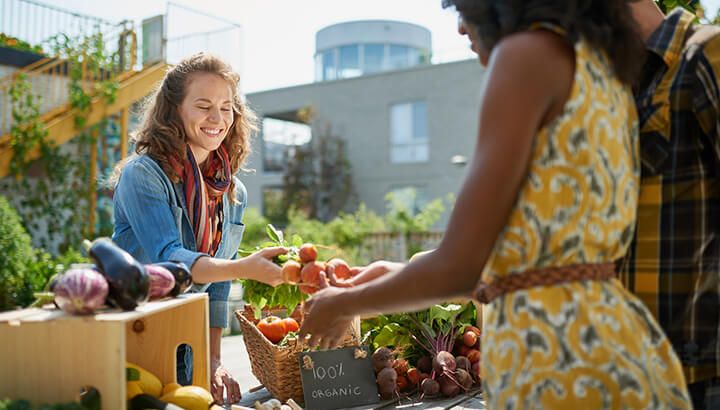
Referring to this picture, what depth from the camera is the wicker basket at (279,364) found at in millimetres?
2270

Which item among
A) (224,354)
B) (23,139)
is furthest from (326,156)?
(224,354)

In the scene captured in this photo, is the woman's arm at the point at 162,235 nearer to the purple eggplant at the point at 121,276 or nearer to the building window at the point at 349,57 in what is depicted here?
the purple eggplant at the point at 121,276

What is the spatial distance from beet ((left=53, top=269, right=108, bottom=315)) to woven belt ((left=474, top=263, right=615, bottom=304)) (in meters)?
0.80

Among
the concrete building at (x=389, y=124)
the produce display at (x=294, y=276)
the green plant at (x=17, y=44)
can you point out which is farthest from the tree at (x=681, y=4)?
the concrete building at (x=389, y=124)

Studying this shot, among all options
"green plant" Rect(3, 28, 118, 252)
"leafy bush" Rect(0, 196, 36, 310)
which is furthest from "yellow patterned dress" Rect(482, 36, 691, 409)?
"green plant" Rect(3, 28, 118, 252)

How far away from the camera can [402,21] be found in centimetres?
2756

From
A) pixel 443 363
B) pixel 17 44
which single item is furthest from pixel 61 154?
pixel 443 363

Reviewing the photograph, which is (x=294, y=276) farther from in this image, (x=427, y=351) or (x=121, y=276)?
(x=427, y=351)

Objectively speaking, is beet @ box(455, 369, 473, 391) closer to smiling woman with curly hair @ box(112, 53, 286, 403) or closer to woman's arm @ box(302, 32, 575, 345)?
smiling woman with curly hair @ box(112, 53, 286, 403)

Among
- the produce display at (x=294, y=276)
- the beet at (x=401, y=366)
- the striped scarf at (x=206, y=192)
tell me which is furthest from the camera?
the beet at (x=401, y=366)

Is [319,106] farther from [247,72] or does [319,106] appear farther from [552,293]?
[552,293]

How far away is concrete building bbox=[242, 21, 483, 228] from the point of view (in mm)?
18719

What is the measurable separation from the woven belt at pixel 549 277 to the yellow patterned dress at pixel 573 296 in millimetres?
10

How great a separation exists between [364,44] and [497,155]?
2673 centimetres
